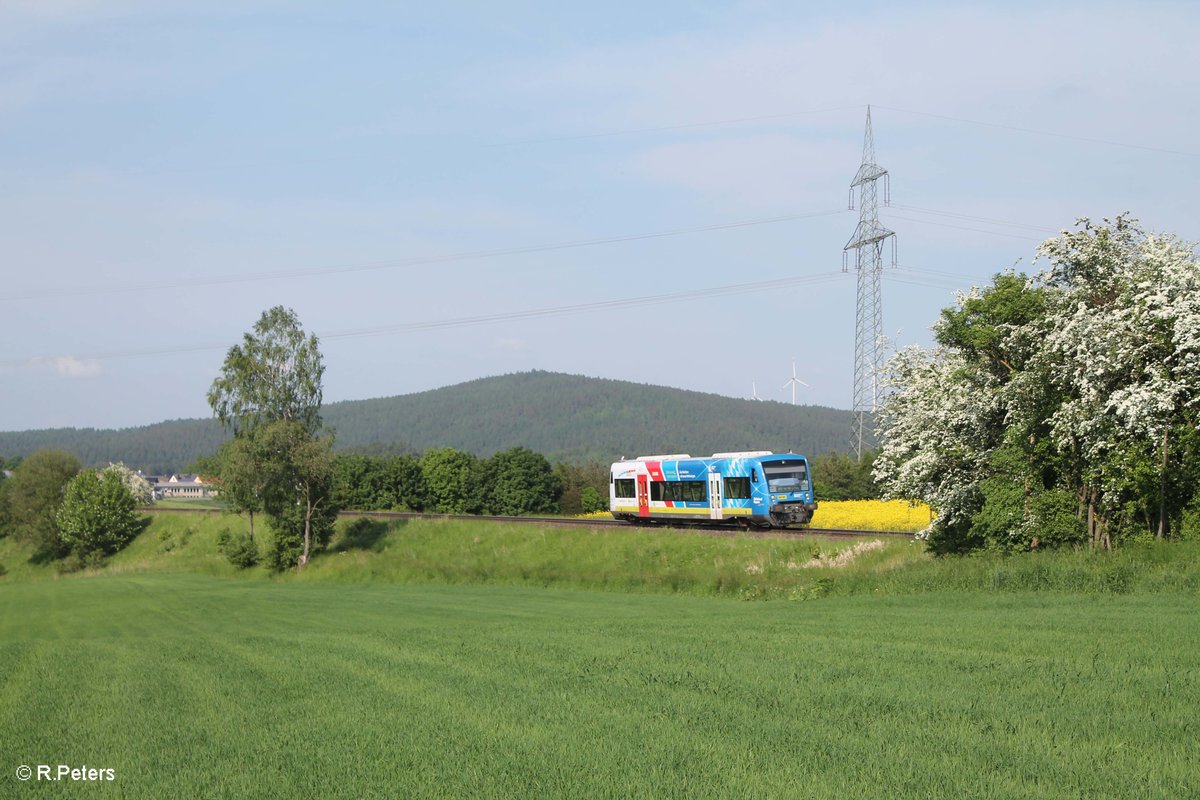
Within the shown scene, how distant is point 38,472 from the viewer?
9306 centimetres

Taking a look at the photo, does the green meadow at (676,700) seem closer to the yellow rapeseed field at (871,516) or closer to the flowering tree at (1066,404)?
the flowering tree at (1066,404)

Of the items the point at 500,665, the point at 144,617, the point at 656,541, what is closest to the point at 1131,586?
the point at 500,665

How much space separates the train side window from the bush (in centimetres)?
3144

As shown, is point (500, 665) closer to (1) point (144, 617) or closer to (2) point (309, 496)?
(1) point (144, 617)

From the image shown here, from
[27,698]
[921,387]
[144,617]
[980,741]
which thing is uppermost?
[921,387]

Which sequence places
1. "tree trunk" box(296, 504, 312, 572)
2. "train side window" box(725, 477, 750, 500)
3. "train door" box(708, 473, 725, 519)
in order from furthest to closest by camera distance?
1. "tree trunk" box(296, 504, 312, 572)
2. "train door" box(708, 473, 725, 519)
3. "train side window" box(725, 477, 750, 500)

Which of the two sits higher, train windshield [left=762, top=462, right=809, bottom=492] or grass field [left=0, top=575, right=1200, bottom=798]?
train windshield [left=762, top=462, right=809, bottom=492]

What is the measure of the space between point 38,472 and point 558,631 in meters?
91.4

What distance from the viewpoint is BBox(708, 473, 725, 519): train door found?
45656 mm

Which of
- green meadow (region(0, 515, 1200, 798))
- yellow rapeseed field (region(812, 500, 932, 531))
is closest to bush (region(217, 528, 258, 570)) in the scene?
yellow rapeseed field (region(812, 500, 932, 531))

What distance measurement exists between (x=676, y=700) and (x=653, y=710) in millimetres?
460

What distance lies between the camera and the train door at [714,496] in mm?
45656

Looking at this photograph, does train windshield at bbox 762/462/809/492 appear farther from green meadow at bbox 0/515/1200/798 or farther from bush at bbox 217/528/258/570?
bush at bbox 217/528/258/570

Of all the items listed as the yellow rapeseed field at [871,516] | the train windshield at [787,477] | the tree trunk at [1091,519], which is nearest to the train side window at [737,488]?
the train windshield at [787,477]
